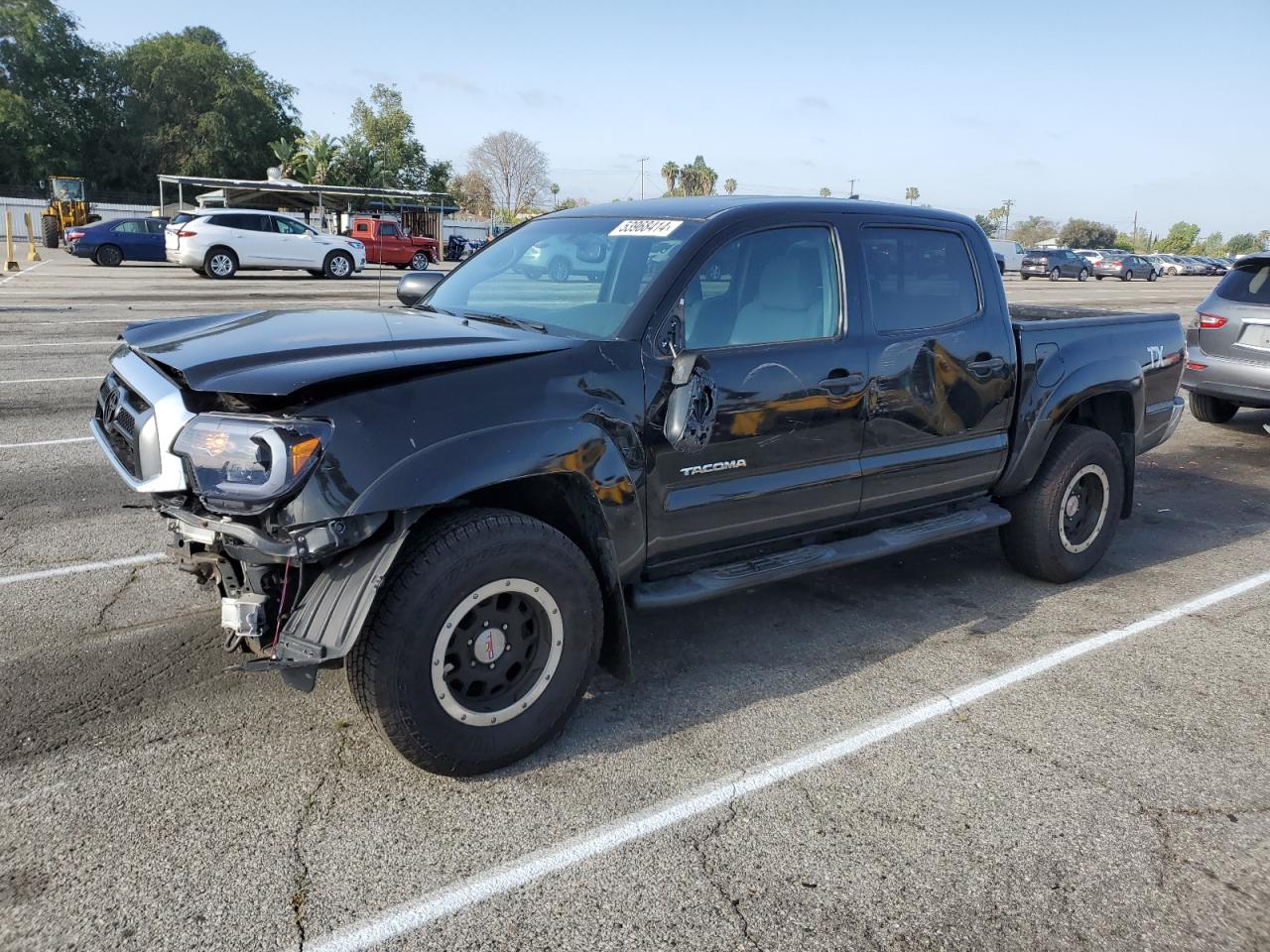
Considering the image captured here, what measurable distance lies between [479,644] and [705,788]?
88 centimetres

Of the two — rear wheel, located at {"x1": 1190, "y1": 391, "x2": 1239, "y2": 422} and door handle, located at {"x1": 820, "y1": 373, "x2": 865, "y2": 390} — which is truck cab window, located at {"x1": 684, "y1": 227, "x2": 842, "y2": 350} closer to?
door handle, located at {"x1": 820, "y1": 373, "x2": 865, "y2": 390}

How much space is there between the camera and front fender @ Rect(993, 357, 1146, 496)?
4.99 metres

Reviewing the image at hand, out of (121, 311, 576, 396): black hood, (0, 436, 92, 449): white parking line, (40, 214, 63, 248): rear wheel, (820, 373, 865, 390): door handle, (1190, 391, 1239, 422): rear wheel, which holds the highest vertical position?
(40, 214, 63, 248): rear wheel

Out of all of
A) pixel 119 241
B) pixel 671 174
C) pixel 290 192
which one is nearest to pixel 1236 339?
pixel 119 241

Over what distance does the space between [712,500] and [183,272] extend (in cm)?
2773

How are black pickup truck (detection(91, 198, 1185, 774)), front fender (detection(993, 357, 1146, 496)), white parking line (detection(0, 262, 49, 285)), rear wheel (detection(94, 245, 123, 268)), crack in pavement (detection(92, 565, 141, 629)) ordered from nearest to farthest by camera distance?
black pickup truck (detection(91, 198, 1185, 774))
crack in pavement (detection(92, 565, 141, 629))
front fender (detection(993, 357, 1146, 496))
white parking line (detection(0, 262, 49, 285))
rear wheel (detection(94, 245, 123, 268))

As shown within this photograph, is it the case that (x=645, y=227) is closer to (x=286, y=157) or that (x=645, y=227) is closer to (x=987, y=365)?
(x=987, y=365)

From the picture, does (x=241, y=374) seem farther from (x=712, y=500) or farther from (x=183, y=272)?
(x=183, y=272)

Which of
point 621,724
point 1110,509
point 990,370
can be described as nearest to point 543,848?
point 621,724

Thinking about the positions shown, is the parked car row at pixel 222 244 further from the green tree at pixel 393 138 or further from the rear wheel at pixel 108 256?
the green tree at pixel 393 138

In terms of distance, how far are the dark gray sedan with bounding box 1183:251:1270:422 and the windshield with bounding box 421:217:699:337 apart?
675cm

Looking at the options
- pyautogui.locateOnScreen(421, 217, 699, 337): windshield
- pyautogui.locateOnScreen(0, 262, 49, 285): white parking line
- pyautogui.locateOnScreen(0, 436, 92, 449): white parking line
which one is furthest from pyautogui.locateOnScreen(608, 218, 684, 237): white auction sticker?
pyautogui.locateOnScreen(0, 262, 49, 285): white parking line

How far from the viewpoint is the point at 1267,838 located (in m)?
3.11

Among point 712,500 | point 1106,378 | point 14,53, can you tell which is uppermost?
point 14,53
